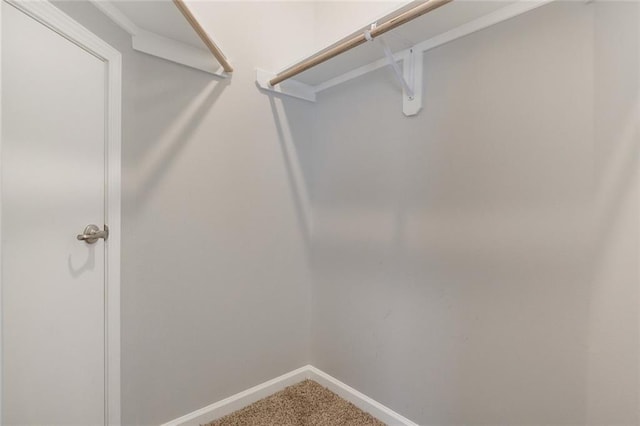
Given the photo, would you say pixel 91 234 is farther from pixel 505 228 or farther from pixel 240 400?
pixel 505 228

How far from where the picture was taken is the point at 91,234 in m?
1.01

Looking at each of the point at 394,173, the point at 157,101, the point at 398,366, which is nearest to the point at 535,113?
the point at 394,173

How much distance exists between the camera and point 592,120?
0.89 m

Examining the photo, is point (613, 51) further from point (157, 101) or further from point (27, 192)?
point (27, 192)

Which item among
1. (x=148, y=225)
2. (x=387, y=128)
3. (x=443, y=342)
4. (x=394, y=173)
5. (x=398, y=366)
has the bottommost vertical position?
(x=398, y=366)

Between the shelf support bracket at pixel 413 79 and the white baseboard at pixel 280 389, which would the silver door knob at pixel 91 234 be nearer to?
the white baseboard at pixel 280 389

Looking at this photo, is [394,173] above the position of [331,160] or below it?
below

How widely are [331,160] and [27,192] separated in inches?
53.1

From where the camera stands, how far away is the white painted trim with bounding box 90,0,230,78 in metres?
1.05

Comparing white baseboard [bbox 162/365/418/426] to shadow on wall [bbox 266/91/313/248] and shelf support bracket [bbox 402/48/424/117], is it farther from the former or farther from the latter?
shelf support bracket [bbox 402/48/424/117]

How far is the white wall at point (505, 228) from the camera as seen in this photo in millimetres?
861

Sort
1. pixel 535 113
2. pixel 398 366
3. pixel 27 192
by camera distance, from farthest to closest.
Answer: pixel 398 366, pixel 535 113, pixel 27 192

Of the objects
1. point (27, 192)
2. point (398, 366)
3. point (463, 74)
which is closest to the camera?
point (27, 192)

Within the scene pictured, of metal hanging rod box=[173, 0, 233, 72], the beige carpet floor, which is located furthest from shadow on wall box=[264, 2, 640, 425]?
metal hanging rod box=[173, 0, 233, 72]
